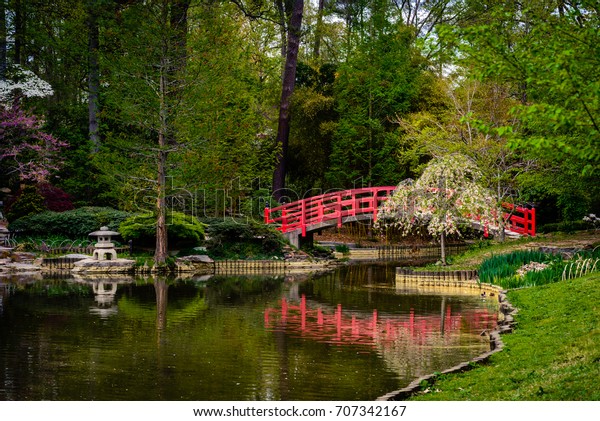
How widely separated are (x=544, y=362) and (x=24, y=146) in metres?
27.4

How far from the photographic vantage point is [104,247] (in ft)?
91.5

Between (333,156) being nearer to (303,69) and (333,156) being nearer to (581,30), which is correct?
(303,69)

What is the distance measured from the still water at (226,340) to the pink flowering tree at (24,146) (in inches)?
421

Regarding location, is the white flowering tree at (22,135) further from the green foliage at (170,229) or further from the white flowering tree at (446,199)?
the white flowering tree at (446,199)

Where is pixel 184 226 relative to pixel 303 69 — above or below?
below

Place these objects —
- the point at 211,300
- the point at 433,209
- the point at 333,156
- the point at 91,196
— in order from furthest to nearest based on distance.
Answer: the point at 333,156
the point at 91,196
the point at 433,209
the point at 211,300

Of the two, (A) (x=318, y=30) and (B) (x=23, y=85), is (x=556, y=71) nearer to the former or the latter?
(B) (x=23, y=85)

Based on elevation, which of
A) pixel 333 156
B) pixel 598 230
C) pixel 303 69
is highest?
pixel 303 69

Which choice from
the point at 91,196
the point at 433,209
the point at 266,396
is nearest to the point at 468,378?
the point at 266,396

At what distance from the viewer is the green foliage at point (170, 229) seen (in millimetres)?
29312

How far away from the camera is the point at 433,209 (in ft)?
86.3

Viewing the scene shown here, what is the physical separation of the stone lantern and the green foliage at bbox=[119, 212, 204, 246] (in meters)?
1.31

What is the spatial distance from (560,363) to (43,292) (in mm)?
15216

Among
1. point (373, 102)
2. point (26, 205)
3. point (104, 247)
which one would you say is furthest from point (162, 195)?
point (373, 102)
